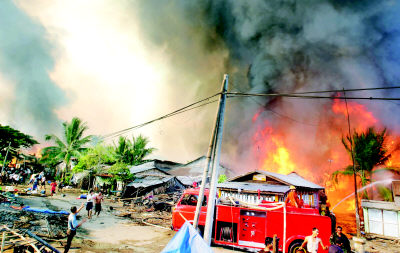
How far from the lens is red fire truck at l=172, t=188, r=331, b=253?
9.02 meters

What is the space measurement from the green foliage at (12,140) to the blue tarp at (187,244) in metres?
39.9

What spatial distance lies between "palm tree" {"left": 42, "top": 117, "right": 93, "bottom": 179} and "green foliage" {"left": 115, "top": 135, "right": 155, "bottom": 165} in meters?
7.50

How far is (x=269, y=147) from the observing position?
59594mm

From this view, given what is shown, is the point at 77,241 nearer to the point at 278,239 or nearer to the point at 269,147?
the point at 278,239

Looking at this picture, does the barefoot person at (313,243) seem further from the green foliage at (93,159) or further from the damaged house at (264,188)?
the green foliage at (93,159)

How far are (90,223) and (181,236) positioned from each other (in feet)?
39.9

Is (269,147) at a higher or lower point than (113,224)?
higher

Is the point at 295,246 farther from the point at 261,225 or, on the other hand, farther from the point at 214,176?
the point at 214,176

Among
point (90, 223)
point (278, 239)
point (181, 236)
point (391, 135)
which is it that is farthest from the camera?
point (391, 135)

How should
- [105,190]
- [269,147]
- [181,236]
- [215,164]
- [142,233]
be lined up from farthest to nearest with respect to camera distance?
[269,147] → [105,190] → [142,233] → [215,164] → [181,236]

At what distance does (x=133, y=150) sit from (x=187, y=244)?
47.7 meters

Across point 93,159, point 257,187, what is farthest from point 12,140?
point 257,187

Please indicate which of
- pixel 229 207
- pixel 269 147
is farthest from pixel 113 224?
pixel 269 147

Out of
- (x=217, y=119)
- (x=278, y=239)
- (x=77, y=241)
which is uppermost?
(x=217, y=119)
